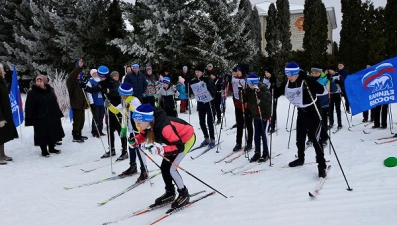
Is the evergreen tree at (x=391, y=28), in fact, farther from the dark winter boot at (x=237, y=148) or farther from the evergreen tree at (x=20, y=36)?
the evergreen tree at (x=20, y=36)

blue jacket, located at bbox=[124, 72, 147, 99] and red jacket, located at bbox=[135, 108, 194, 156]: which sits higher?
blue jacket, located at bbox=[124, 72, 147, 99]

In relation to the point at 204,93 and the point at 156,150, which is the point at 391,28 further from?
the point at 156,150

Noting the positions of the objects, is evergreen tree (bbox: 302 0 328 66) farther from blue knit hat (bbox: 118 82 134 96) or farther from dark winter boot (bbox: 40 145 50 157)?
blue knit hat (bbox: 118 82 134 96)

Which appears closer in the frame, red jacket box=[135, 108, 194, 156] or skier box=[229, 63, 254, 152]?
red jacket box=[135, 108, 194, 156]

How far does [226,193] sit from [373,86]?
499 cm

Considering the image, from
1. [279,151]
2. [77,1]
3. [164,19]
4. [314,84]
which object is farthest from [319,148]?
[77,1]

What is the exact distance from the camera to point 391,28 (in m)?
21.7

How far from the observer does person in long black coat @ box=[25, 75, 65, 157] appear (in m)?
Result: 8.34

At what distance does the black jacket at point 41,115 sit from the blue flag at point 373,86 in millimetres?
7378

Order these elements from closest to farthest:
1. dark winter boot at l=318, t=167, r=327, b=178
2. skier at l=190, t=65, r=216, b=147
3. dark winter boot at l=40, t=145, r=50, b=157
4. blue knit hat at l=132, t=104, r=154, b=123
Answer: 1. blue knit hat at l=132, t=104, r=154, b=123
2. dark winter boot at l=318, t=167, r=327, b=178
3. dark winter boot at l=40, t=145, r=50, b=157
4. skier at l=190, t=65, r=216, b=147

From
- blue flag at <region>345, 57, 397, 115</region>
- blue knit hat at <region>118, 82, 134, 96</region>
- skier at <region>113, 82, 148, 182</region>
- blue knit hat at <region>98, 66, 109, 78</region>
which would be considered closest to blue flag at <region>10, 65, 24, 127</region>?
blue knit hat at <region>98, 66, 109, 78</region>

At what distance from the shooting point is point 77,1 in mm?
24359

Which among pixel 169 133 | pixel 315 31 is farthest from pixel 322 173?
pixel 315 31

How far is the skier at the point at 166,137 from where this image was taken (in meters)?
4.62
